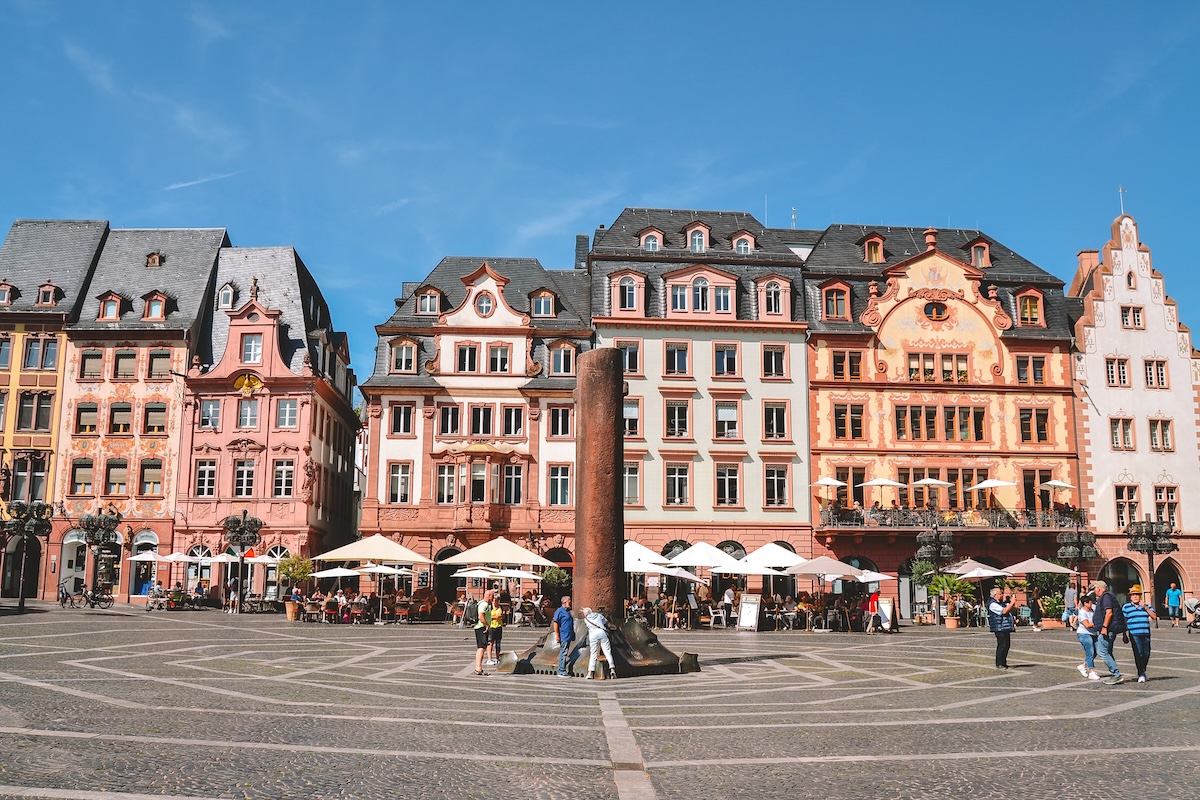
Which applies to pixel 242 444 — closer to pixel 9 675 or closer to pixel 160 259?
pixel 160 259

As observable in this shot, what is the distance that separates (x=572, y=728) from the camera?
46.7 feet

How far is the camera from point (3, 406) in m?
52.4

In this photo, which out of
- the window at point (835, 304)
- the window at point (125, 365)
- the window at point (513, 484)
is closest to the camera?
the window at point (513, 484)

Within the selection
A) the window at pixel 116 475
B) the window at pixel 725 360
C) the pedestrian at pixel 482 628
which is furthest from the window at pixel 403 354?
the pedestrian at pixel 482 628

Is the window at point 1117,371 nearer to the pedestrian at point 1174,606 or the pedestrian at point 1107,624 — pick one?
the pedestrian at point 1174,606

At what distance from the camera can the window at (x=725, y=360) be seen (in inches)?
2060

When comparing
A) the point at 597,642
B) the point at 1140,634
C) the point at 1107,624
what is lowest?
the point at 597,642

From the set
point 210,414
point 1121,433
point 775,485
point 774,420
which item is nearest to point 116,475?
point 210,414

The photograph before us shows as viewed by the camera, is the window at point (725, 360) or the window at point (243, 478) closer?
the window at point (243, 478)

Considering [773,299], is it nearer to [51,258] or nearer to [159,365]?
[159,365]

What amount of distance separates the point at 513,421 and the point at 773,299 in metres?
13.2

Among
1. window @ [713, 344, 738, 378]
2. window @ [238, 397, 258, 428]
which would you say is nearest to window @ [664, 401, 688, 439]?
window @ [713, 344, 738, 378]

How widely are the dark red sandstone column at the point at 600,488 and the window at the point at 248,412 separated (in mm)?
32665

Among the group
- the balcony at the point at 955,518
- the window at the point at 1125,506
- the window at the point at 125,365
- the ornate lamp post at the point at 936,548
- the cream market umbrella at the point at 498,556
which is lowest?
the cream market umbrella at the point at 498,556
